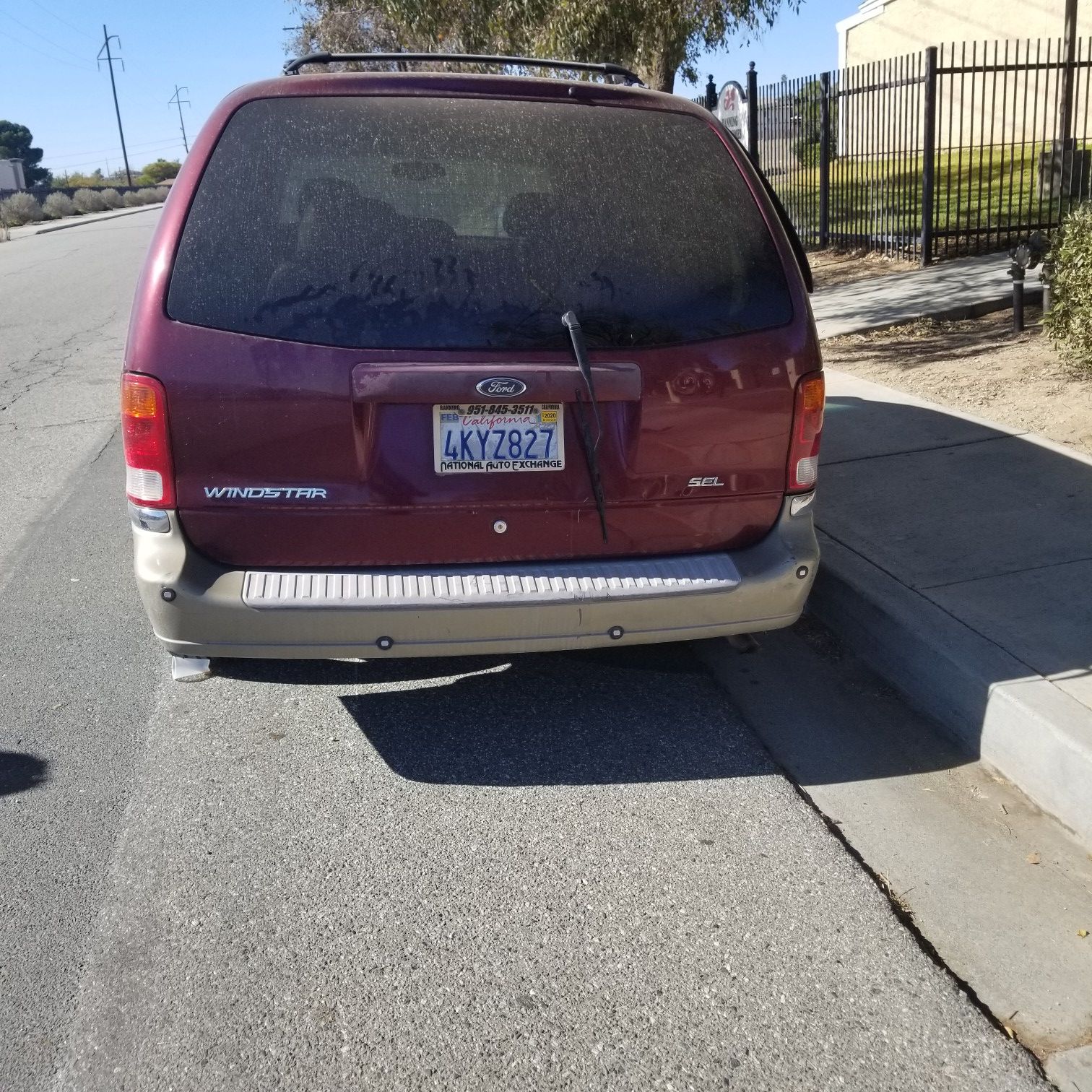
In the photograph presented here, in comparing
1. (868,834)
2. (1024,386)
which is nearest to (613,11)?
(1024,386)

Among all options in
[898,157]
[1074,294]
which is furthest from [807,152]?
[1074,294]

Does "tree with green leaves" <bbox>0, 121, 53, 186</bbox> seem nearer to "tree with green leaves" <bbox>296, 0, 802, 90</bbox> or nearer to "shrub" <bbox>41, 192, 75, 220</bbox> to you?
"shrub" <bbox>41, 192, 75, 220</bbox>

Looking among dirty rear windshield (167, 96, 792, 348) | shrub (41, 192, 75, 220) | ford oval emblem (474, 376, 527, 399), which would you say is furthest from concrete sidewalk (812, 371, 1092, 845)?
shrub (41, 192, 75, 220)

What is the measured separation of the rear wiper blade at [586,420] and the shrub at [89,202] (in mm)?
61694

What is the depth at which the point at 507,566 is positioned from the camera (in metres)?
3.55

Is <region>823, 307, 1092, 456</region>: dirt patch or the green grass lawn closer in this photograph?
<region>823, 307, 1092, 456</region>: dirt patch

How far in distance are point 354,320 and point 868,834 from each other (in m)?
2.04

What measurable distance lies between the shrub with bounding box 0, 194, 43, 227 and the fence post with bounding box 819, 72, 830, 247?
140 feet

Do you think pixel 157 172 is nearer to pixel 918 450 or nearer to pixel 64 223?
pixel 64 223

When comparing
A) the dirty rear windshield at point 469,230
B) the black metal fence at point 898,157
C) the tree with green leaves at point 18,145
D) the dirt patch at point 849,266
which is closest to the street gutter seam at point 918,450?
the dirty rear windshield at point 469,230

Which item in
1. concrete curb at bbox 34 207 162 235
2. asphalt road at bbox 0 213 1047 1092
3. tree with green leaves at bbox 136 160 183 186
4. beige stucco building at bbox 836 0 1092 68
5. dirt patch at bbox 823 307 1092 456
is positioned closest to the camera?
asphalt road at bbox 0 213 1047 1092

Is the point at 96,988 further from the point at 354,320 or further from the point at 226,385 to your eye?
the point at 354,320

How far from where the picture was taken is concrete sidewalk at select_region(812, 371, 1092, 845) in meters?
3.53

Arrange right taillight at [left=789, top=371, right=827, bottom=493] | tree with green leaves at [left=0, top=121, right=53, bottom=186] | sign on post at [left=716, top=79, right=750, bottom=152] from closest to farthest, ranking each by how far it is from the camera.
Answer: right taillight at [left=789, top=371, right=827, bottom=493] < sign on post at [left=716, top=79, right=750, bottom=152] < tree with green leaves at [left=0, top=121, right=53, bottom=186]
